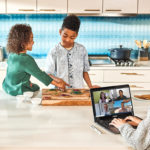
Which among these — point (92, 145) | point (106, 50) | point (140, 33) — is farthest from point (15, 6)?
point (92, 145)

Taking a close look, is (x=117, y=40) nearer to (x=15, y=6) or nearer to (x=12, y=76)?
(x=15, y=6)

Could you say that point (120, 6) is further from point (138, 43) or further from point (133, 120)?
point (133, 120)

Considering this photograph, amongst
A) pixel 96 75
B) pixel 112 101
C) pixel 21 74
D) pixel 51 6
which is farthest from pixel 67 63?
pixel 51 6

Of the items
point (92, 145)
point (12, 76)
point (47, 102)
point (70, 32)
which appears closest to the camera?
point (92, 145)

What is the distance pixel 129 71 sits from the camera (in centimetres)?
353

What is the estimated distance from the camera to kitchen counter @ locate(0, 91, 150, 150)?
133cm

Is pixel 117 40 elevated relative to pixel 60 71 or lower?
elevated

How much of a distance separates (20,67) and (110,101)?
726 millimetres

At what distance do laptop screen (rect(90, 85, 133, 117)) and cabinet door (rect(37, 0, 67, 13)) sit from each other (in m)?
2.09

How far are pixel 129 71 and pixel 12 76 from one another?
1912 millimetres

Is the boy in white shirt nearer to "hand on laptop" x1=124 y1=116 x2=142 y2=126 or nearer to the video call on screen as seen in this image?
the video call on screen

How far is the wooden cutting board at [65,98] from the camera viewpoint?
189 cm

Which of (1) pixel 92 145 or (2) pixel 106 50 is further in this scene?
(2) pixel 106 50

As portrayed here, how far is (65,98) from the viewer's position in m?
1.93
